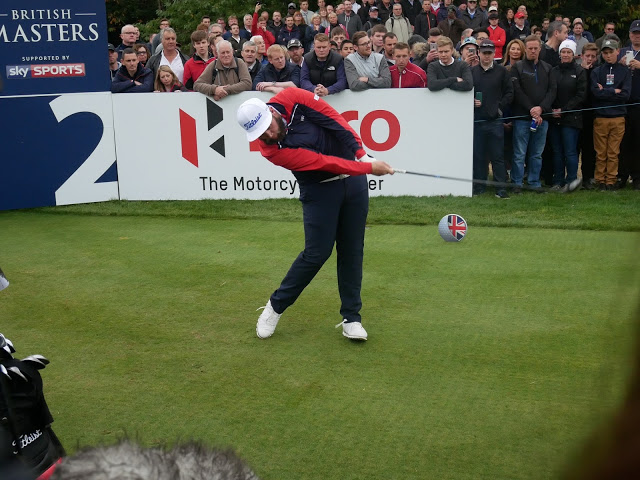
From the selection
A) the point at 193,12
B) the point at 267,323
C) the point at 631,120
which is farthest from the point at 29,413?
the point at 193,12

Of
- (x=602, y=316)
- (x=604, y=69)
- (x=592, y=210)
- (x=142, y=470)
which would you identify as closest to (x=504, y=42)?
(x=604, y=69)

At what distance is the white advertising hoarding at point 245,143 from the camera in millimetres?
11742

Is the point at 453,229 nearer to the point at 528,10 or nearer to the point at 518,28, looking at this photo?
the point at 518,28

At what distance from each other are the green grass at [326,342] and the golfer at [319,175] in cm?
37

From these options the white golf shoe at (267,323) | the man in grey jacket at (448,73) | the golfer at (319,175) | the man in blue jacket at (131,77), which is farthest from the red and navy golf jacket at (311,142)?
the man in blue jacket at (131,77)

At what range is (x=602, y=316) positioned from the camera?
6504 millimetres

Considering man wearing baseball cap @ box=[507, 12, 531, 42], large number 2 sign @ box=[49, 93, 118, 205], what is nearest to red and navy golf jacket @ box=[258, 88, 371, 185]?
large number 2 sign @ box=[49, 93, 118, 205]

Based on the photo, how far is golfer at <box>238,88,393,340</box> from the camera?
572 cm

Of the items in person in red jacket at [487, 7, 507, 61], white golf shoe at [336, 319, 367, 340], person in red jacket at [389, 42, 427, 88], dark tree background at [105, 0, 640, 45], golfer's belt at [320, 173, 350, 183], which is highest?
dark tree background at [105, 0, 640, 45]

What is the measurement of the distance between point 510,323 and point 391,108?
19.1ft

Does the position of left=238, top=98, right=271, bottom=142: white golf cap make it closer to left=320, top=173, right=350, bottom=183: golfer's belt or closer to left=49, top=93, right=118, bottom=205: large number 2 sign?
left=320, top=173, right=350, bottom=183: golfer's belt

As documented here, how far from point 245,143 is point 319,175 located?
615 centimetres

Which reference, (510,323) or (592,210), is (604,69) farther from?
(510,323)

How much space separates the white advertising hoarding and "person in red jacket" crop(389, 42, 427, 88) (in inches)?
14.7
